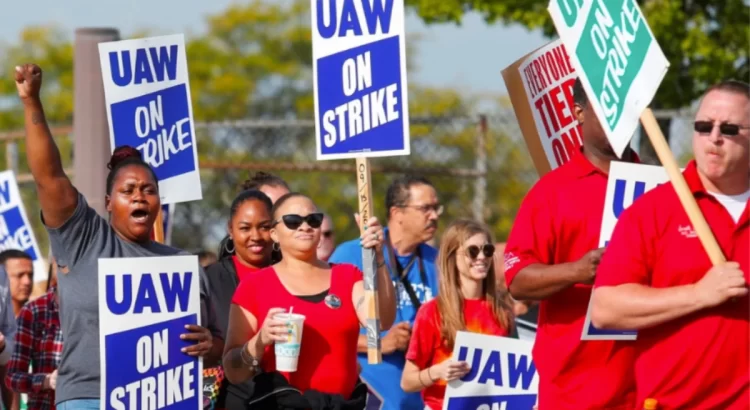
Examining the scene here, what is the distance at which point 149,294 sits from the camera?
6.42 meters

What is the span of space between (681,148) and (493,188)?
2733 mm

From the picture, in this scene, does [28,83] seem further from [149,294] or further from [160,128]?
[160,128]

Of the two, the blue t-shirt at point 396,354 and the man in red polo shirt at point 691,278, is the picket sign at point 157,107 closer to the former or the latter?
the blue t-shirt at point 396,354

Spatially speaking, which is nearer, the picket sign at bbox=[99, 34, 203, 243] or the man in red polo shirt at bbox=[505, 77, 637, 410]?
the man in red polo shirt at bbox=[505, 77, 637, 410]

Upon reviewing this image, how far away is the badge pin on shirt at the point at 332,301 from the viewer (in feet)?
22.6

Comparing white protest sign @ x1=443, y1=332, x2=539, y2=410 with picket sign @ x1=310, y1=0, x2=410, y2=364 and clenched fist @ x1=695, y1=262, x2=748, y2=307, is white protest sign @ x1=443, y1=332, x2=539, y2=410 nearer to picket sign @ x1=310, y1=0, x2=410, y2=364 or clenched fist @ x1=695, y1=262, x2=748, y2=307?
picket sign @ x1=310, y1=0, x2=410, y2=364

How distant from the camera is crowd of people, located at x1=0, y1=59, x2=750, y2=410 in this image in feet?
16.1

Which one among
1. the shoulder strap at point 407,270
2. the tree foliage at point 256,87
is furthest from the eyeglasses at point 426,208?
the tree foliage at point 256,87

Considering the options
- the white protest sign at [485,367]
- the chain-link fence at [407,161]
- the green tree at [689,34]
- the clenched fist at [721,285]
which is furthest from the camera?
the green tree at [689,34]

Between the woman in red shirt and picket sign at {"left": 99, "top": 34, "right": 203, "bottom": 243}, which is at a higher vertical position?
picket sign at {"left": 99, "top": 34, "right": 203, "bottom": 243}

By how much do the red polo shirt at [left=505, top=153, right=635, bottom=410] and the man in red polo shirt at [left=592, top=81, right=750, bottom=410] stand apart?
714 mm

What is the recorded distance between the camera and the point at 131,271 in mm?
6324

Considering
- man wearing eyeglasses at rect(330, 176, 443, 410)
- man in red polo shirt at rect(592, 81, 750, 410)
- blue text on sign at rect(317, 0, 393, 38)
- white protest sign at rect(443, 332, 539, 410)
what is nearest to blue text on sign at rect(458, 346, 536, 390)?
white protest sign at rect(443, 332, 539, 410)

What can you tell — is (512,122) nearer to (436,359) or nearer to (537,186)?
(436,359)
